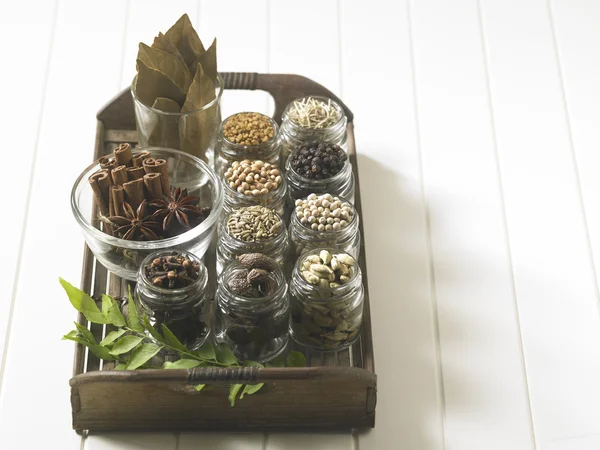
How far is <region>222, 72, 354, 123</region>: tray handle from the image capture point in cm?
187

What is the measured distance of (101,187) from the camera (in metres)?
1.56

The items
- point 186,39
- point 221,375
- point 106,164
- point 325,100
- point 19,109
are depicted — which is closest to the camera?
point 221,375

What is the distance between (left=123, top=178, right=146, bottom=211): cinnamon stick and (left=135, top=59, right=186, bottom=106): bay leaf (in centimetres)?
19

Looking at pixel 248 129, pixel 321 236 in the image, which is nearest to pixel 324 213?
pixel 321 236

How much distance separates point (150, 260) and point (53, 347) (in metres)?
0.28

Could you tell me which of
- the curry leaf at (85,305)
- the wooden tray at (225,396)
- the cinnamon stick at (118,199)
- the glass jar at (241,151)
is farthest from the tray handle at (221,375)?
the glass jar at (241,151)

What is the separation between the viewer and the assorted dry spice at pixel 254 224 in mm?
1517

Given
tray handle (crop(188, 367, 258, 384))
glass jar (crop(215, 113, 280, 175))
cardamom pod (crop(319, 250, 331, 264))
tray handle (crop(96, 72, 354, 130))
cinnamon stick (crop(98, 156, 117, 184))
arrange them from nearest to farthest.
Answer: tray handle (crop(188, 367, 258, 384))
cardamom pod (crop(319, 250, 331, 264))
cinnamon stick (crop(98, 156, 117, 184))
glass jar (crop(215, 113, 280, 175))
tray handle (crop(96, 72, 354, 130))

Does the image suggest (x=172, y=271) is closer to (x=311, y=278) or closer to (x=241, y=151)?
(x=311, y=278)

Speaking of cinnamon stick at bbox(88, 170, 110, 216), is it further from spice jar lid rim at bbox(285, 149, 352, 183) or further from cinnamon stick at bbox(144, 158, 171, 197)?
spice jar lid rim at bbox(285, 149, 352, 183)

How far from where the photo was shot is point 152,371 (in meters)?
1.38

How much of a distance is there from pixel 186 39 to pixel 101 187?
329mm

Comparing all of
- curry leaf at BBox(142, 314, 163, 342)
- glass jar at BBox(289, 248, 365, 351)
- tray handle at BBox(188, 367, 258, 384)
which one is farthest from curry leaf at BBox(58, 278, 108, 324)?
glass jar at BBox(289, 248, 365, 351)

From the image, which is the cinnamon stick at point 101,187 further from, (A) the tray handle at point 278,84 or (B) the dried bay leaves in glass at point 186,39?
(A) the tray handle at point 278,84
